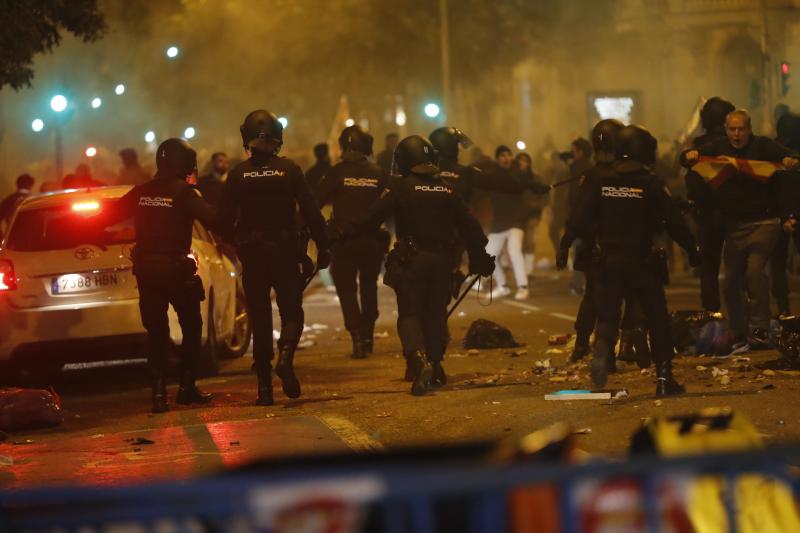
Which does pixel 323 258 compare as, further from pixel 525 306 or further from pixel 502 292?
pixel 502 292

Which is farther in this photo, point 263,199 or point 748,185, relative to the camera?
point 748,185

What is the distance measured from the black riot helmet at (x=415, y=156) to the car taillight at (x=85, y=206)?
2.80 m

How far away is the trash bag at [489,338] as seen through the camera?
43.1 ft

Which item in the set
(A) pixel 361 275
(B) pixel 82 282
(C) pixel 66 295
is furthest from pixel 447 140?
(C) pixel 66 295

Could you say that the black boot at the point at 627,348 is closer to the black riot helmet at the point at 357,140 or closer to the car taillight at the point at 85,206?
the black riot helmet at the point at 357,140

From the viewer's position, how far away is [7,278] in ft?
37.4

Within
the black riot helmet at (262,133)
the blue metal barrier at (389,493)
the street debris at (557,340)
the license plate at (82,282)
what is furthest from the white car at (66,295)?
the blue metal barrier at (389,493)

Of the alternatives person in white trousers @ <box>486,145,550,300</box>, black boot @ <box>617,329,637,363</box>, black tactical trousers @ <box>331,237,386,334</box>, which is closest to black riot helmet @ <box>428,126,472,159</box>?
black tactical trousers @ <box>331,237,386,334</box>

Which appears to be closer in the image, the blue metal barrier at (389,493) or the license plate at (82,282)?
the blue metal barrier at (389,493)

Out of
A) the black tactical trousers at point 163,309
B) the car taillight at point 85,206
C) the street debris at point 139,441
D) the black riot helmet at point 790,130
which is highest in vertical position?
the black riot helmet at point 790,130

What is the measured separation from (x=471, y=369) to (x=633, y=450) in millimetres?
7534

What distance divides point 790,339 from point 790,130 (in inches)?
110

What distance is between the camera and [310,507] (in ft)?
9.61

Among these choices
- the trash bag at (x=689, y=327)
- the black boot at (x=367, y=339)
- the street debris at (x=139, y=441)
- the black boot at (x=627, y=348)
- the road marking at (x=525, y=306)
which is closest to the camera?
the street debris at (x=139, y=441)
